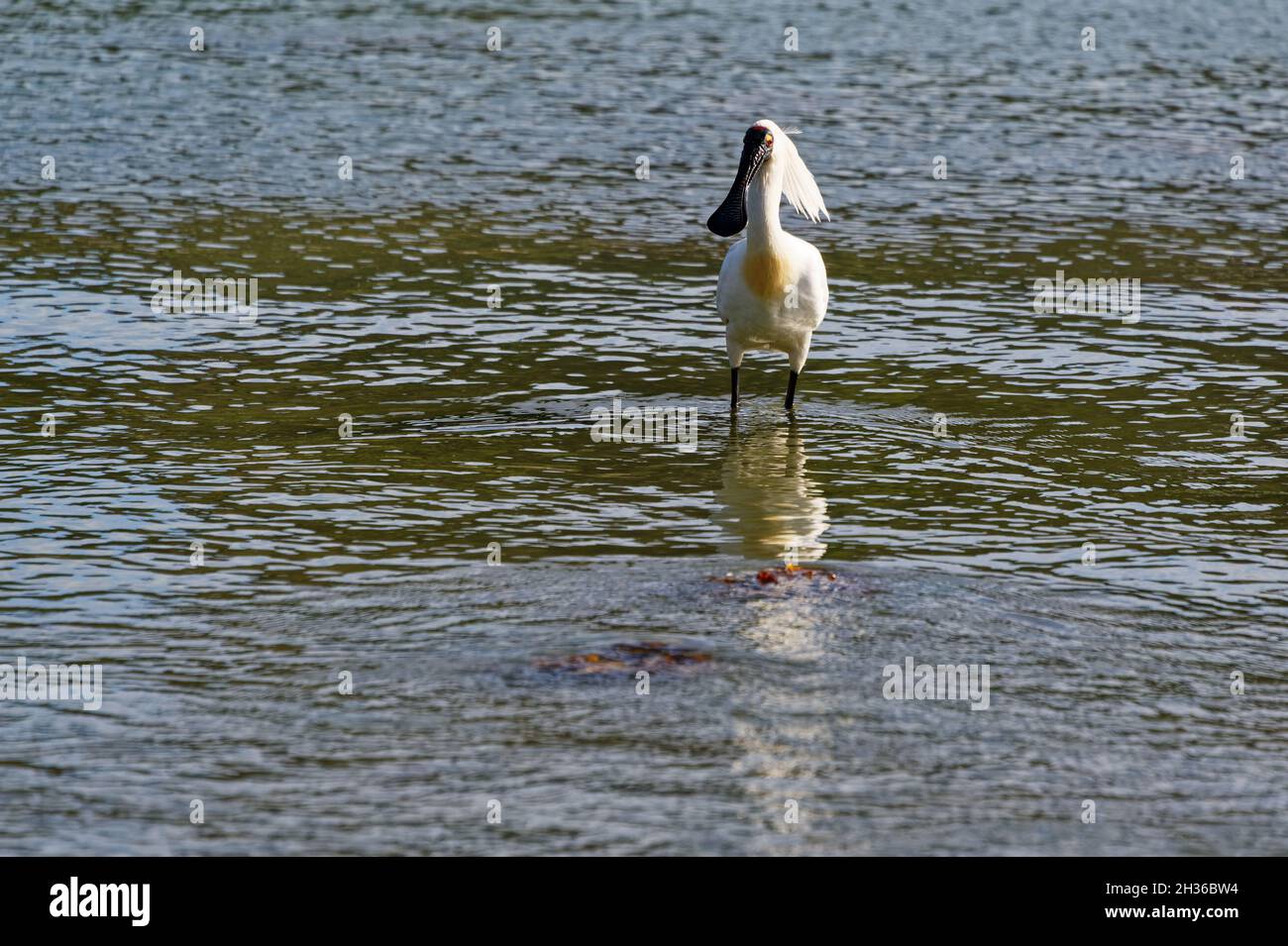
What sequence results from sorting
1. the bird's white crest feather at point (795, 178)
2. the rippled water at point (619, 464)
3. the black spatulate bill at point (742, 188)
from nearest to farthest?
the rippled water at point (619, 464) → the black spatulate bill at point (742, 188) → the bird's white crest feather at point (795, 178)

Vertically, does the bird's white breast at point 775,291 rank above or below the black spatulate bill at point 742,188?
below

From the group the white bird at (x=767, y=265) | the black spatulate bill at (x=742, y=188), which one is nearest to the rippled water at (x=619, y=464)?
the white bird at (x=767, y=265)

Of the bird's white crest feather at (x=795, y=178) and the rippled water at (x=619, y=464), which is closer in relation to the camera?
the rippled water at (x=619, y=464)

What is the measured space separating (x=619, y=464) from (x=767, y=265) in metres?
1.84

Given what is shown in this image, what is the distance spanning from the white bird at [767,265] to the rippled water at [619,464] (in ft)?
2.10

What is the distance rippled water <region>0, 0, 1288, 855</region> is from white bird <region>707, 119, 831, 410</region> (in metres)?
0.64

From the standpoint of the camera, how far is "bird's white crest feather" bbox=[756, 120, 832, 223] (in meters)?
12.6

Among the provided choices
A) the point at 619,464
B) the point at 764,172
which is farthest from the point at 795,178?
the point at 619,464

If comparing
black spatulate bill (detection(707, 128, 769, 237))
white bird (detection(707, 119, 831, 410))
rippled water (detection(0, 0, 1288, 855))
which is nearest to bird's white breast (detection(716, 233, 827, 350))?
white bird (detection(707, 119, 831, 410))

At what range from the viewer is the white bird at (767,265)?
12.6 m

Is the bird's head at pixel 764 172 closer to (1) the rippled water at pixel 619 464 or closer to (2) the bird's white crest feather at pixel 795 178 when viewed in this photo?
(2) the bird's white crest feather at pixel 795 178

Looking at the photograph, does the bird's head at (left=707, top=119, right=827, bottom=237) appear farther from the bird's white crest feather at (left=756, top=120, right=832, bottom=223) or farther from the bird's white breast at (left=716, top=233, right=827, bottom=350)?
the bird's white breast at (left=716, top=233, right=827, bottom=350)

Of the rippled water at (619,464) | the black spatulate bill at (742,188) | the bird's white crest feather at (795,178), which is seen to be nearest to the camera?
the rippled water at (619,464)
